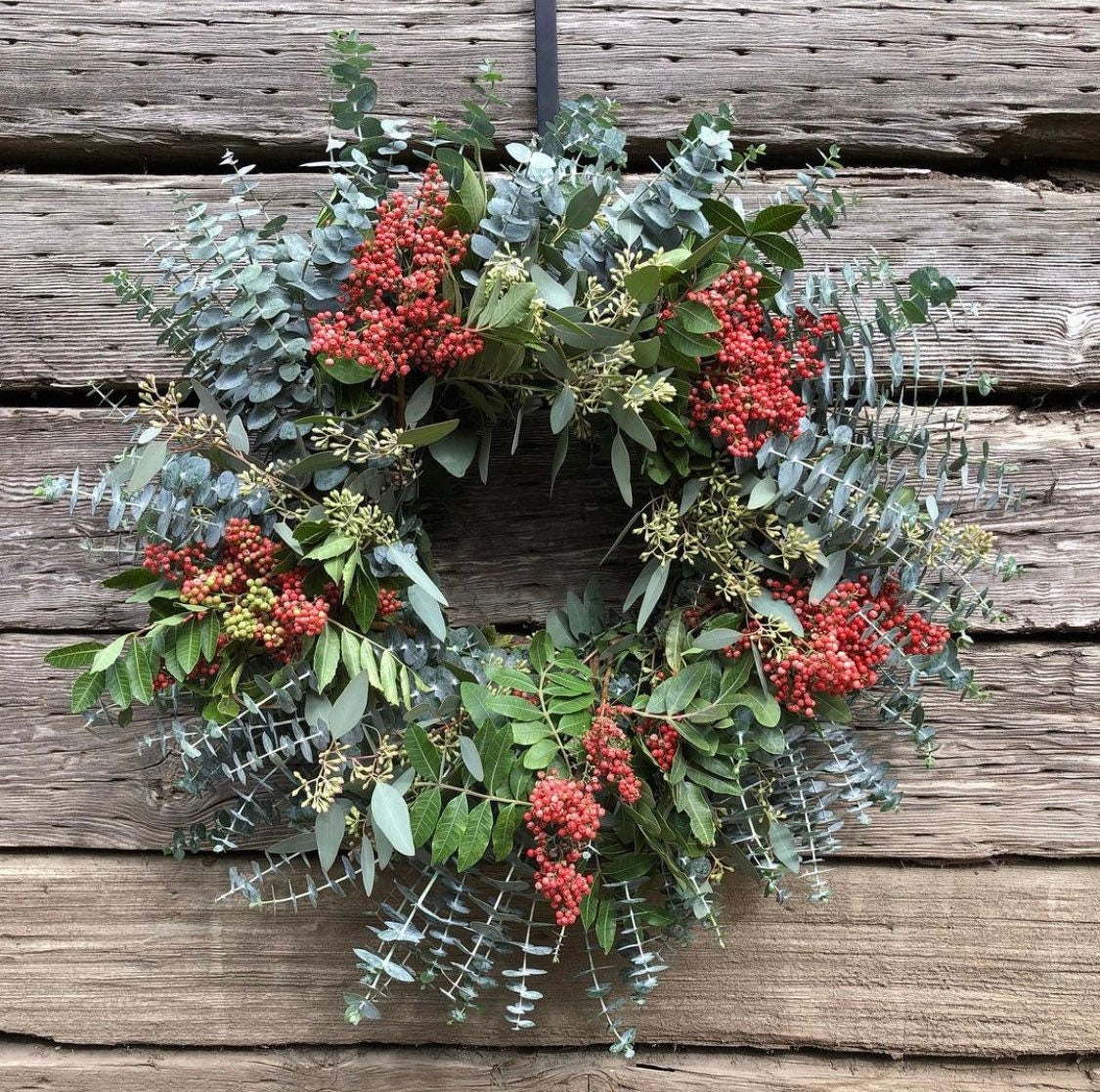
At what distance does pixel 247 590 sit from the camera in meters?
0.93

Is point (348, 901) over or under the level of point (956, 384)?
under

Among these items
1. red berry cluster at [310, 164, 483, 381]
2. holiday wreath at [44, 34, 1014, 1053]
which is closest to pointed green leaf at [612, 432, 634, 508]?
holiday wreath at [44, 34, 1014, 1053]

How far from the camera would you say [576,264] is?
96 cm

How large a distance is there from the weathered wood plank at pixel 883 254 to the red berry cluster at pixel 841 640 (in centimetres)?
39

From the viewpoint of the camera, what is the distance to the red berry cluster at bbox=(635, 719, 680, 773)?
972 mm

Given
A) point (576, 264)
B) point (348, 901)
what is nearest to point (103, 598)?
point (348, 901)

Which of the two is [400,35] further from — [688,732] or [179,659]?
[688,732]

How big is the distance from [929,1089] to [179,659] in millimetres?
1072

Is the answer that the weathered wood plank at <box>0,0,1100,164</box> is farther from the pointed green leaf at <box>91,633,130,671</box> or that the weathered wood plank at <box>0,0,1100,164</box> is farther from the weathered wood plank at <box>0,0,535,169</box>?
the pointed green leaf at <box>91,633,130,671</box>

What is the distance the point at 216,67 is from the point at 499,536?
714mm

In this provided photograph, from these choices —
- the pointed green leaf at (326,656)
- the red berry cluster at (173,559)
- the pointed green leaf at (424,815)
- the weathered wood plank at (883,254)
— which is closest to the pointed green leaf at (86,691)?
the red berry cluster at (173,559)

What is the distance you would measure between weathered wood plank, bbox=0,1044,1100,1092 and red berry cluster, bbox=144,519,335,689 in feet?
1.88

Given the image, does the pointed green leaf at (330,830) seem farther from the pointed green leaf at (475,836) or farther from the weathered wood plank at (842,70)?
the weathered wood plank at (842,70)

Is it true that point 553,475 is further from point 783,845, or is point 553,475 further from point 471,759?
point 783,845
